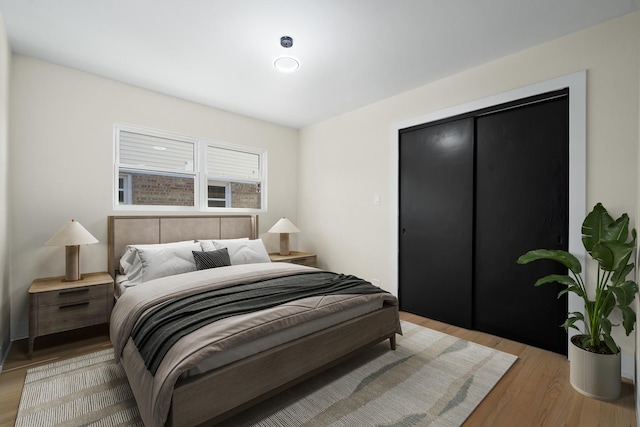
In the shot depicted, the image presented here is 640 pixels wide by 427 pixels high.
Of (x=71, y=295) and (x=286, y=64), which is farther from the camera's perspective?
(x=286, y=64)

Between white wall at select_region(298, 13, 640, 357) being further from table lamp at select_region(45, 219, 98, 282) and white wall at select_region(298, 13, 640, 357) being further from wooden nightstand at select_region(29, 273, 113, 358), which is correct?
table lamp at select_region(45, 219, 98, 282)

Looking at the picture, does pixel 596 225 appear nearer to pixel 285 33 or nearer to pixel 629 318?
pixel 629 318

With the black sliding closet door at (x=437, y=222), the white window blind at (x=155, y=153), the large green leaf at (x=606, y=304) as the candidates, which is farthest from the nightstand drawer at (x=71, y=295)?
the large green leaf at (x=606, y=304)

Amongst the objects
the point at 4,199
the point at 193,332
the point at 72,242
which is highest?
the point at 4,199

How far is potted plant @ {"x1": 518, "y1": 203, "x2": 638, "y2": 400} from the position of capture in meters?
1.83

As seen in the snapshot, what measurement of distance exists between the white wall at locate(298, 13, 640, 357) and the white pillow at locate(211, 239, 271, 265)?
1.29m

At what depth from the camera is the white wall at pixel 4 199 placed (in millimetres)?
2281

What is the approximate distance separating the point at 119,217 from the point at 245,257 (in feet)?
4.55

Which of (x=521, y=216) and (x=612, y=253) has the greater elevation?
(x=521, y=216)

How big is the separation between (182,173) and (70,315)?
189 centimetres

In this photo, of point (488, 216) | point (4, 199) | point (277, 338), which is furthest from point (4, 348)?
point (488, 216)

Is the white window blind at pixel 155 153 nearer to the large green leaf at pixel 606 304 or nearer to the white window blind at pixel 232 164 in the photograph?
the white window blind at pixel 232 164

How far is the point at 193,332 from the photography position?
1604 mm

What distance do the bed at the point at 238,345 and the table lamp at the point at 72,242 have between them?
30.1 inches
